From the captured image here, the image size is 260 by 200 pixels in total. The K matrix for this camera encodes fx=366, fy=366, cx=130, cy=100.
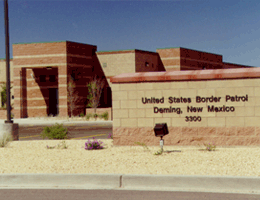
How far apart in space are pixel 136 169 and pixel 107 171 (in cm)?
69

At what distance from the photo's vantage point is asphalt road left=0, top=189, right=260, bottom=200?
6816mm

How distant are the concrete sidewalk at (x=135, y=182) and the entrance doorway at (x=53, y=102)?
35060mm

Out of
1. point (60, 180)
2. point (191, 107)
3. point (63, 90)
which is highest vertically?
point (63, 90)

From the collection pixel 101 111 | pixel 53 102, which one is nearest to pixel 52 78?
pixel 53 102

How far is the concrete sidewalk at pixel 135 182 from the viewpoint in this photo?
729 centimetres

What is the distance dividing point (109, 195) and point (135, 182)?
2.46 feet

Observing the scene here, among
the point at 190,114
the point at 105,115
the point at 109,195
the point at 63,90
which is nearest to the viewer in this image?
the point at 109,195

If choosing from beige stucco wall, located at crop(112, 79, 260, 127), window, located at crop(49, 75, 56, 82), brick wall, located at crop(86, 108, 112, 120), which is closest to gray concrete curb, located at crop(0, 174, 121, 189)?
beige stucco wall, located at crop(112, 79, 260, 127)

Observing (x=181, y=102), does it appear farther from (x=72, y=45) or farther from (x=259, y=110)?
(x=72, y=45)

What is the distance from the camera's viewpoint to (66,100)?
39.8 metres

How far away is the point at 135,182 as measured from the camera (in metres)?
7.61

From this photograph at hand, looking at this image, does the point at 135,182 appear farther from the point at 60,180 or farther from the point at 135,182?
the point at 60,180

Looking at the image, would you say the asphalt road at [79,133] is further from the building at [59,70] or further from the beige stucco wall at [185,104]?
the building at [59,70]

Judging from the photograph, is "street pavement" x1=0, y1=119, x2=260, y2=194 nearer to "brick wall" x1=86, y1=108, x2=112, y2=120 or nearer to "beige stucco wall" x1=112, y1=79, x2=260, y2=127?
"beige stucco wall" x1=112, y1=79, x2=260, y2=127
